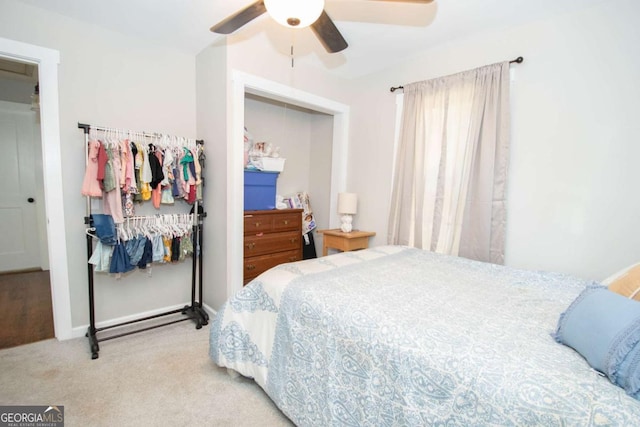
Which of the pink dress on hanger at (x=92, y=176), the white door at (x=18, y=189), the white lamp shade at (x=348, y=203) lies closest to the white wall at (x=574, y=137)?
the white lamp shade at (x=348, y=203)

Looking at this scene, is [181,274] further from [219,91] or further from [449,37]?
[449,37]

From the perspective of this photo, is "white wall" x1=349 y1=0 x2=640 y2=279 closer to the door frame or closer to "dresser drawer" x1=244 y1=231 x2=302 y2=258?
"dresser drawer" x1=244 y1=231 x2=302 y2=258

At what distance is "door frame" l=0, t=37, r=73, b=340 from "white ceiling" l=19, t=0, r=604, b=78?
0.37 metres

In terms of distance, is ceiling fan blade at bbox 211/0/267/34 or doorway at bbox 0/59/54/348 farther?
doorway at bbox 0/59/54/348

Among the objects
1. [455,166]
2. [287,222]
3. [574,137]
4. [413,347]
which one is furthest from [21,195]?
[574,137]

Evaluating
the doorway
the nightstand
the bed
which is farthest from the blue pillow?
the doorway

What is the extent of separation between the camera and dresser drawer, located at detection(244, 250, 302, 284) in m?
2.97

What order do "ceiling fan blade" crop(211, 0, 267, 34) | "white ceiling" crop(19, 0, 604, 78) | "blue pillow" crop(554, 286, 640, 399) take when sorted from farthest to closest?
1. "white ceiling" crop(19, 0, 604, 78)
2. "ceiling fan blade" crop(211, 0, 267, 34)
3. "blue pillow" crop(554, 286, 640, 399)

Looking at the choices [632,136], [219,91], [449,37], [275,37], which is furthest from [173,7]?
[632,136]

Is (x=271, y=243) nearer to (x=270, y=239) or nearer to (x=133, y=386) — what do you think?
(x=270, y=239)

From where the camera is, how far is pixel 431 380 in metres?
0.99

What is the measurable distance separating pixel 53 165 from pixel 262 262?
1876 mm

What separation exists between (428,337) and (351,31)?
2.36 metres

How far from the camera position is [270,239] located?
3158mm
